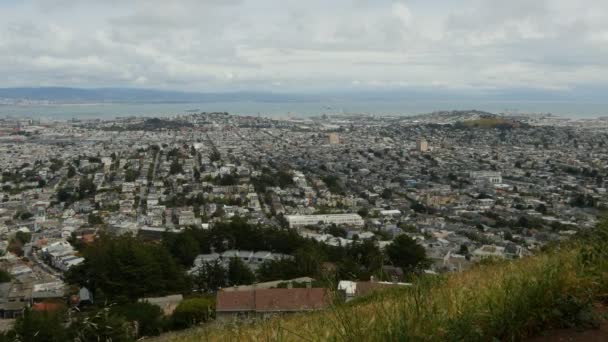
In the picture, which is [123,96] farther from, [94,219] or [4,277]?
[4,277]

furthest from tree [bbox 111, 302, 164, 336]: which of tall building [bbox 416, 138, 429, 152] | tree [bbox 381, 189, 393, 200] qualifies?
tall building [bbox 416, 138, 429, 152]

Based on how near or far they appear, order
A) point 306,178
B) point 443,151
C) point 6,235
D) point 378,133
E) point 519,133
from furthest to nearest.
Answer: point 378,133
point 519,133
point 443,151
point 306,178
point 6,235

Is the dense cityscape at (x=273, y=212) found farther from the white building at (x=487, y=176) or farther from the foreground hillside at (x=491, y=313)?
the foreground hillside at (x=491, y=313)

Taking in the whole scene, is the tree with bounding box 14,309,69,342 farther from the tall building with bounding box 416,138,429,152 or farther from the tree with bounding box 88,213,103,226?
the tall building with bounding box 416,138,429,152

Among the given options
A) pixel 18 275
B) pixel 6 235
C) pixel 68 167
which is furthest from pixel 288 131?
pixel 18 275

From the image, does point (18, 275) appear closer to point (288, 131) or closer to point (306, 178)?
point (306, 178)

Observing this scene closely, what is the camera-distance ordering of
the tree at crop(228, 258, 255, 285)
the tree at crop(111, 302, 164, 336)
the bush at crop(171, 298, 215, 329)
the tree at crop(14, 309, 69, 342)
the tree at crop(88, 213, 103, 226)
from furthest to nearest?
the tree at crop(88, 213, 103, 226)
the tree at crop(228, 258, 255, 285)
the tree at crop(111, 302, 164, 336)
the bush at crop(171, 298, 215, 329)
the tree at crop(14, 309, 69, 342)
